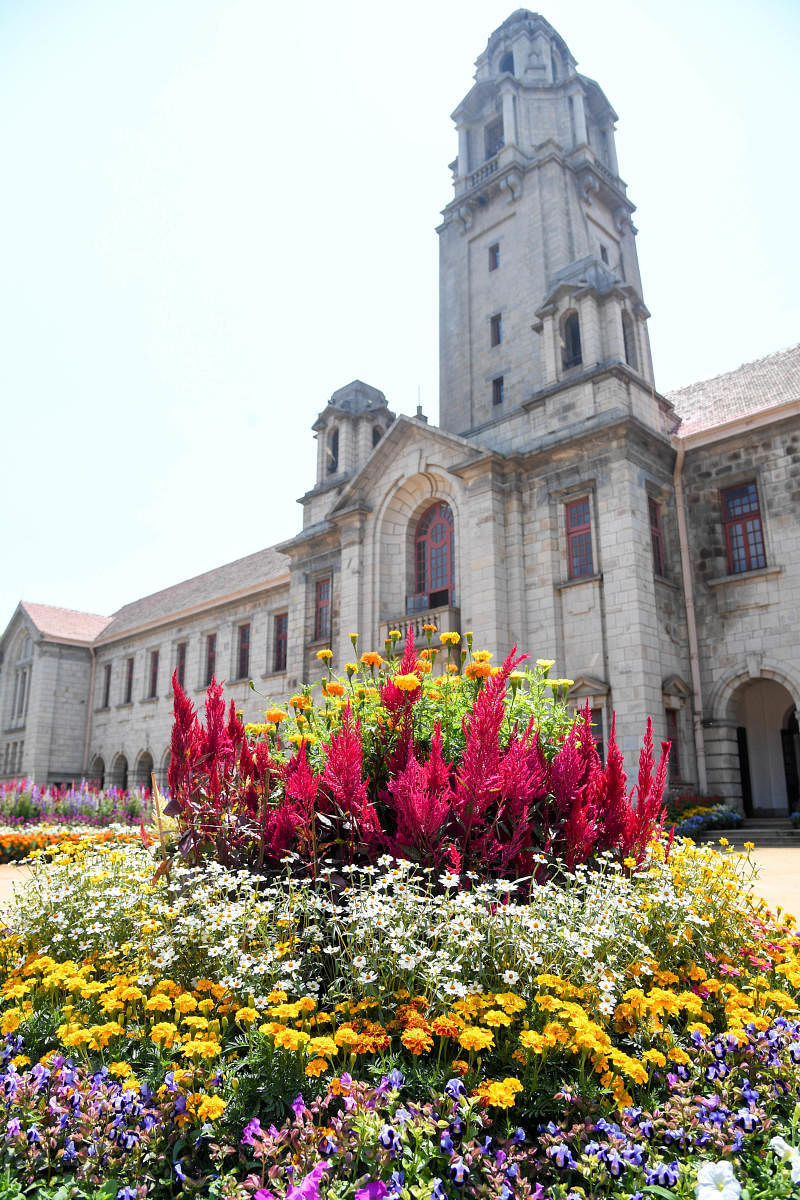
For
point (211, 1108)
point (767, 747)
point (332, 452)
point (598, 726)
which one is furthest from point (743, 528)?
point (211, 1108)

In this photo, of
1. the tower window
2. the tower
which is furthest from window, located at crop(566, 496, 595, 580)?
the tower window

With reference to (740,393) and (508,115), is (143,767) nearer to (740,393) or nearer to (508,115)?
(740,393)

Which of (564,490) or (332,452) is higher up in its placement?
(332,452)

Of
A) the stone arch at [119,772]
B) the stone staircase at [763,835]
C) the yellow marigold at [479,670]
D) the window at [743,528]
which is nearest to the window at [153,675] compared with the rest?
the stone arch at [119,772]

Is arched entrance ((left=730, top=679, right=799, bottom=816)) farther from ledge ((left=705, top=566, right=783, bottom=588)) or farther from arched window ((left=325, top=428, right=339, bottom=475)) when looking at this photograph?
arched window ((left=325, top=428, right=339, bottom=475))

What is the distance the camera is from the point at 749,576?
1609 cm

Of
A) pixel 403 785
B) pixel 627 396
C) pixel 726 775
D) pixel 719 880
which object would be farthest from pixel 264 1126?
pixel 627 396

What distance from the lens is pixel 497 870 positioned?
4105 mm

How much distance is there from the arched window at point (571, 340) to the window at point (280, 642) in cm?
1326

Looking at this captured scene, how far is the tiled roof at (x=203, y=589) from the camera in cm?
2961

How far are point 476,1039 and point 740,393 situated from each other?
19541 millimetres

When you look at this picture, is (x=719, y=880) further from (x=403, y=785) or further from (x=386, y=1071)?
(x=386, y=1071)

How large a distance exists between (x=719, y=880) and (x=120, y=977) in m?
2.97

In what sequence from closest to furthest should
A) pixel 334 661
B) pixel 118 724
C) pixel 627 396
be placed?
pixel 627 396, pixel 334 661, pixel 118 724
